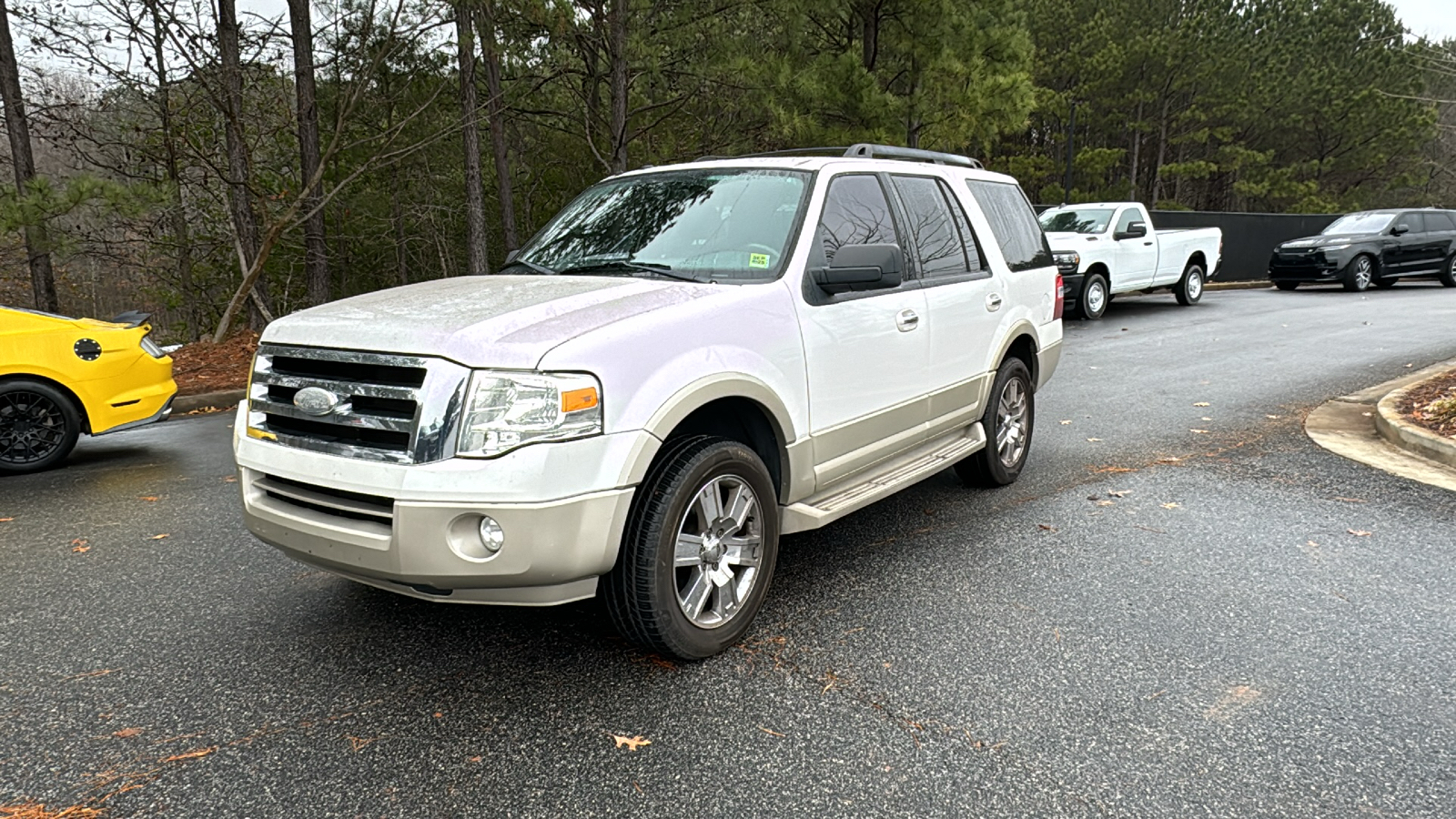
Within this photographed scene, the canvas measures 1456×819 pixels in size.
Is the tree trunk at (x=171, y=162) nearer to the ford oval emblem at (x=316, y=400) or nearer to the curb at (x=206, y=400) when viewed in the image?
the curb at (x=206, y=400)

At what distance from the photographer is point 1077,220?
53.6ft

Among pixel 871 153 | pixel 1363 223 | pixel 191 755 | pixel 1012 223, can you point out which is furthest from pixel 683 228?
pixel 1363 223

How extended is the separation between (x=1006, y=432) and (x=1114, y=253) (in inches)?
453

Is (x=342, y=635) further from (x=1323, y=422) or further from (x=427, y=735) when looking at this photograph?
(x=1323, y=422)

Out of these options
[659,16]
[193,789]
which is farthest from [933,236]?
[659,16]

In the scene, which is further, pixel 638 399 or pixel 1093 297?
pixel 1093 297

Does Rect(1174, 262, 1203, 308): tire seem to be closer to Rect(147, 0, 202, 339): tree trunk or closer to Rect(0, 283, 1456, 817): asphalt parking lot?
Rect(0, 283, 1456, 817): asphalt parking lot

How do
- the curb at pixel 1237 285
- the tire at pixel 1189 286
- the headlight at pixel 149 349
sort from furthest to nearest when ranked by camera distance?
the curb at pixel 1237 285 < the tire at pixel 1189 286 < the headlight at pixel 149 349

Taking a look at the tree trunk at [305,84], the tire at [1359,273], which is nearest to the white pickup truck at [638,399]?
the tree trunk at [305,84]

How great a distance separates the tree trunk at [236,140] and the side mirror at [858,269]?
10.3 meters

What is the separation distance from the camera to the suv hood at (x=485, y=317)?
2.96m

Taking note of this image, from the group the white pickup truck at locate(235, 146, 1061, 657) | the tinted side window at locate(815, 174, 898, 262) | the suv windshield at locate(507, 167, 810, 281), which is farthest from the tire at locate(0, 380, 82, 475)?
the tinted side window at locate(815, 174, 898, 262)

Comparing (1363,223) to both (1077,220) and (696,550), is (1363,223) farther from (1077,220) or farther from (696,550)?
(696,550)

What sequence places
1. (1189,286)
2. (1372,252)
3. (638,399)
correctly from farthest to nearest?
(1372,252) < (1189,286) < (638,399)
